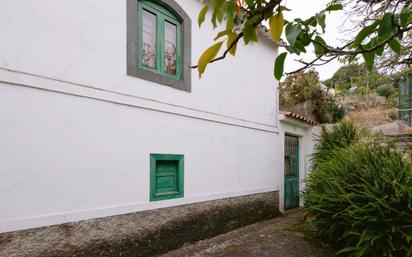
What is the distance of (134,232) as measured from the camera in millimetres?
4117

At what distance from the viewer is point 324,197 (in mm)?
4527

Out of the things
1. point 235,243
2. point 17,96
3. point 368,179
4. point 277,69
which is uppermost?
point 17,96

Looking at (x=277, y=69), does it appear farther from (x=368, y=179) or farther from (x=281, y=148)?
(x=281, y=148)

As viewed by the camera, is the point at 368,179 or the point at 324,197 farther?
the point at 324,197

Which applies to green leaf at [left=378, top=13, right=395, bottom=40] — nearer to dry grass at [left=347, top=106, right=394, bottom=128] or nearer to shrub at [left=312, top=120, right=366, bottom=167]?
shrub at [left=312, top=120, right=366, bottom=167]

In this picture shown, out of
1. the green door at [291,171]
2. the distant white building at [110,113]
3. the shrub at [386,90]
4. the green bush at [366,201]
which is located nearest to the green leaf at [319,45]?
the distant white building at [110,113]

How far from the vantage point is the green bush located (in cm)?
371

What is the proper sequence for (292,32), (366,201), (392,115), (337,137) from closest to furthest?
1. (292,32)
2. (366,201)
3. (337,137)
4. (392,115)

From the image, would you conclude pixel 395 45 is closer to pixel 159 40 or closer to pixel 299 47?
pixel 299 47

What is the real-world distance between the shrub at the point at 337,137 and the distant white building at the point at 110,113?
102 inches

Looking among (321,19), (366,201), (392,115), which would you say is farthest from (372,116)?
(321,19)

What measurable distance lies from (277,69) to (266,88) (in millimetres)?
6669

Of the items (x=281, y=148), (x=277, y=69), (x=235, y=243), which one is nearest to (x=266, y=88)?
(x=281, y=148)

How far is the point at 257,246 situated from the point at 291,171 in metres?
4.18
